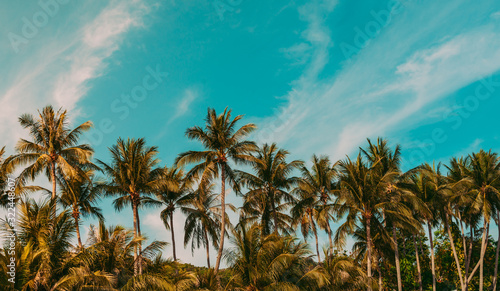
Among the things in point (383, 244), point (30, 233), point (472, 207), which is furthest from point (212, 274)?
point (472, 207)

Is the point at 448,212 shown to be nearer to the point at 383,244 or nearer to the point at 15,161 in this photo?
the point at 383,244

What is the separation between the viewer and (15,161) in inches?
951

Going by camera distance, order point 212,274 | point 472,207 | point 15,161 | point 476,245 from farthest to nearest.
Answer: point 476,245 < point 472,207 < point 15,161 < point 212,274

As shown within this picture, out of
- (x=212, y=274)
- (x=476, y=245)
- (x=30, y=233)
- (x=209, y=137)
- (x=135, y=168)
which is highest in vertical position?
(x=209, y=137)

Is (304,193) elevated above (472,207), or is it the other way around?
(304,193)

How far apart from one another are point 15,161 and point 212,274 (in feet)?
50.3

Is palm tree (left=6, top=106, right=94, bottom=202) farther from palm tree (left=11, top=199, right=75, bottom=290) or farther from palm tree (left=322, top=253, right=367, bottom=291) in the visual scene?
palm tree (left=322, top=253, right=367, bottom=291)

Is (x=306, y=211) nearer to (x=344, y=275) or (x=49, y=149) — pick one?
(x=344, y=275)

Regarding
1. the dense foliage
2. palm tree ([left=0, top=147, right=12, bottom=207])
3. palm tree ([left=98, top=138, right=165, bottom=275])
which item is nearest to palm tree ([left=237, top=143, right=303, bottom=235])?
the dense foliage

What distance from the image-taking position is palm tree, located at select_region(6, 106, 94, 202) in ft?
79.7

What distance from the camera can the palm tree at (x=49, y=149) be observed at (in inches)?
956

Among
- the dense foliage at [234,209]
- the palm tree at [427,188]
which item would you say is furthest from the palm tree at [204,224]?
the palm tree at [427,188]

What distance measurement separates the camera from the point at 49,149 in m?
24.7
